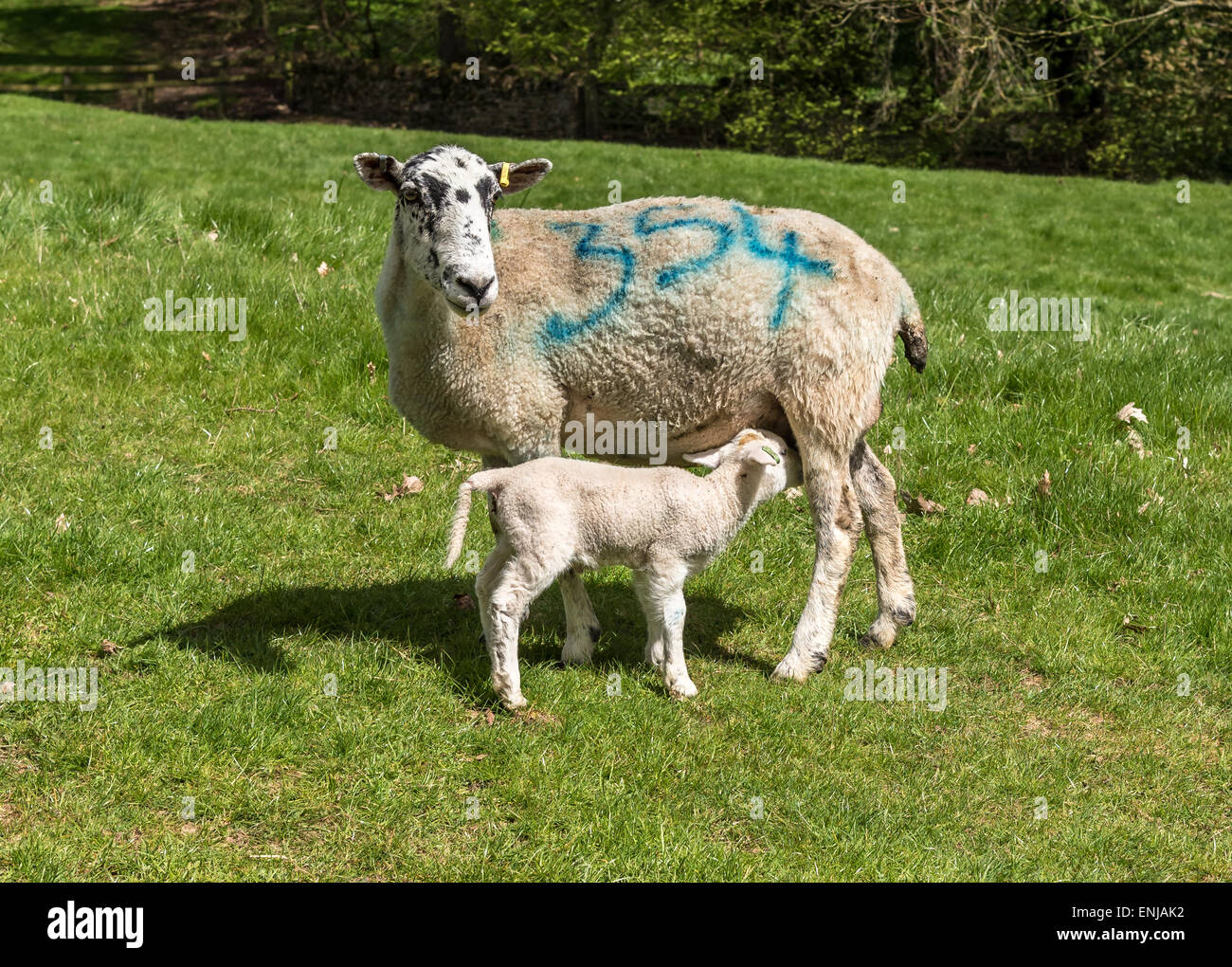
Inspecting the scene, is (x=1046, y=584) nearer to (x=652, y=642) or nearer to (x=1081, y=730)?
(x=1081, y=730)

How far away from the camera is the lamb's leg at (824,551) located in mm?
5699

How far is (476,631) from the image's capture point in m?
6.02

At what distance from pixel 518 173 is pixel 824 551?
7.57ft

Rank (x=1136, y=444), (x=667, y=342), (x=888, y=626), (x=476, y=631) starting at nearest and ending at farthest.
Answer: (x=667, y=342) < (x=476, y=631) < (x=888, y=626) < (x=1136, y=444)

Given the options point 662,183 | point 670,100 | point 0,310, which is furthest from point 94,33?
point 0,310

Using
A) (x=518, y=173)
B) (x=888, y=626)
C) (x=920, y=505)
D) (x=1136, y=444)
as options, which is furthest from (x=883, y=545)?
(x=1136, y=444)

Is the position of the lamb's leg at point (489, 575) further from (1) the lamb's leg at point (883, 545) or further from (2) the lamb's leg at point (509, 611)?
(1) the lamb's leg at point (883, 545)

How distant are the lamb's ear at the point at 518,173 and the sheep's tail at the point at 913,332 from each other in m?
1.91

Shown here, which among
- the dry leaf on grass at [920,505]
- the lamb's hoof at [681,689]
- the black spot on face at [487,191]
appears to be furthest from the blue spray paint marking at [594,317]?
the dry leaf on grass at [920,505]

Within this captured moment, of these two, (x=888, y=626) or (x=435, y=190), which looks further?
(x=888, y=626)

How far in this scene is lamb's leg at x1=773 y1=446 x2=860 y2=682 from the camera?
5699 millimetres

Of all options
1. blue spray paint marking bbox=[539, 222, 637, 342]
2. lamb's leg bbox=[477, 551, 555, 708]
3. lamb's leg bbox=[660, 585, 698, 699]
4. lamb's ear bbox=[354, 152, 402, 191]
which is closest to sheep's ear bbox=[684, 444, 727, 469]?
lamb's leg bbox=[660, 585, 698, 699]

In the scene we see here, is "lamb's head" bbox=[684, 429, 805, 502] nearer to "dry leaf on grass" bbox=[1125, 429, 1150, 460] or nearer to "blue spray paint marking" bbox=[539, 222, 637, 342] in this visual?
"blue spray paint marking" bbox=[539, 222, 637, 342]

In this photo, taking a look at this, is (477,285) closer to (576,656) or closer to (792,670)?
(576,656)
